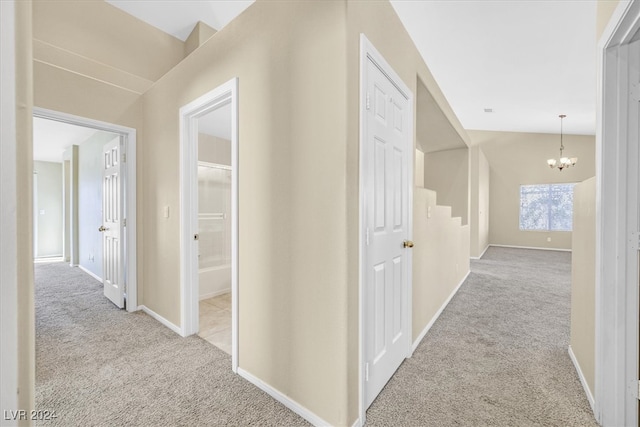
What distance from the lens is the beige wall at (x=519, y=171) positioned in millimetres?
7926

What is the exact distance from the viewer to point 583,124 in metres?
6.84

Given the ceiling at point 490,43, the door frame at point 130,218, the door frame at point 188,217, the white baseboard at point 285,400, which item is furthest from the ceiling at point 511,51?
the white baseboard at point 285,400

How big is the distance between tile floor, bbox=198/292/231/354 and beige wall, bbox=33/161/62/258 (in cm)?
657

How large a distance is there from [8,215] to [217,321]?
2.70m

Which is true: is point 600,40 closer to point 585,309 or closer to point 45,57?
point 585,309

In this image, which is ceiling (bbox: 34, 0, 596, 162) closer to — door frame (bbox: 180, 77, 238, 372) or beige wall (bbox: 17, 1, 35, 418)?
door frame (bbox: 180, 77, 238, 372)

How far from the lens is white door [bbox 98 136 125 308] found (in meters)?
3.05

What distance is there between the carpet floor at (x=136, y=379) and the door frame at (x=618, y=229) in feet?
5.38

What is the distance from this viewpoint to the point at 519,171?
866 cm

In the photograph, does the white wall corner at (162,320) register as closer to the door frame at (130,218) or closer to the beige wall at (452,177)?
the door frame at (130,218)

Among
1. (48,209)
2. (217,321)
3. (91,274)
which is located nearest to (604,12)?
(217,321)

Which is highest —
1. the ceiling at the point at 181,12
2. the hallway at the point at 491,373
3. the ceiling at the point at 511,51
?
the ceiling at the point at 181,12

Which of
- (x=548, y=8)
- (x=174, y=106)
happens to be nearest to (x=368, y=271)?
(x=174, y=106)

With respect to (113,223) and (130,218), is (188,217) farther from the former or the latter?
(113,223)
